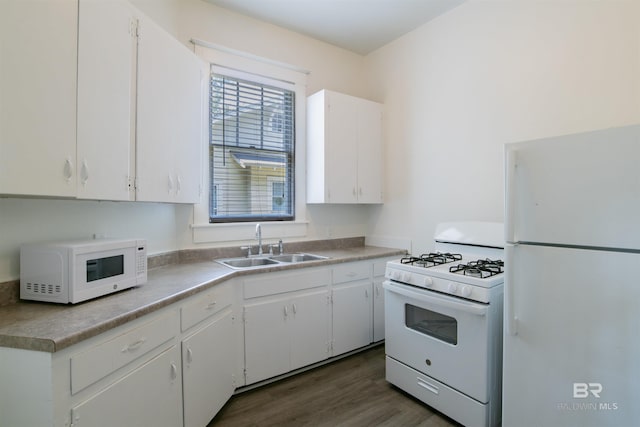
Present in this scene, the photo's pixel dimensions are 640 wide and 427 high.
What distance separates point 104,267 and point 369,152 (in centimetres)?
258

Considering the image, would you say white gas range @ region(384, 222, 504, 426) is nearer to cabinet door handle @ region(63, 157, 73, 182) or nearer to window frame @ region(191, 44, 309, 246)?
window frame @ region(191, 44, 309, 246)

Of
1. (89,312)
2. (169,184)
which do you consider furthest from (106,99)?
(89,312)

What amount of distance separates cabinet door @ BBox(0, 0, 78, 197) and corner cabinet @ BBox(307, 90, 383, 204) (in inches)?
79.5

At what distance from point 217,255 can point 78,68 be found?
1.66 m

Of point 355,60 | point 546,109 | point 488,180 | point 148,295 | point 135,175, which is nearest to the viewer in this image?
point 148,295

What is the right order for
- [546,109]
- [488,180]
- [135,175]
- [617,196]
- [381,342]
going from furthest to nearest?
[381,342], [488,180], [546,109], [135,175], [617,196]

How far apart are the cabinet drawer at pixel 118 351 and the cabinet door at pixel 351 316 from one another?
57.8 inches

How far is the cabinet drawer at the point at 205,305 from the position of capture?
171 centimetres

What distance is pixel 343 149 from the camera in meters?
3.20

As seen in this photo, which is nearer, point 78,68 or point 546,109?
point 78,68

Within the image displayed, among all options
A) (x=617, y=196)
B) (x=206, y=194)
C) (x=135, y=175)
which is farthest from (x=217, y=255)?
(x=617, y=196)

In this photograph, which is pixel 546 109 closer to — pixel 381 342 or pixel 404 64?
pixel 404 64

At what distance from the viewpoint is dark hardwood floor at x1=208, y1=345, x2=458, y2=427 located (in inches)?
80.0

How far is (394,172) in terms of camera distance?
343 cm
